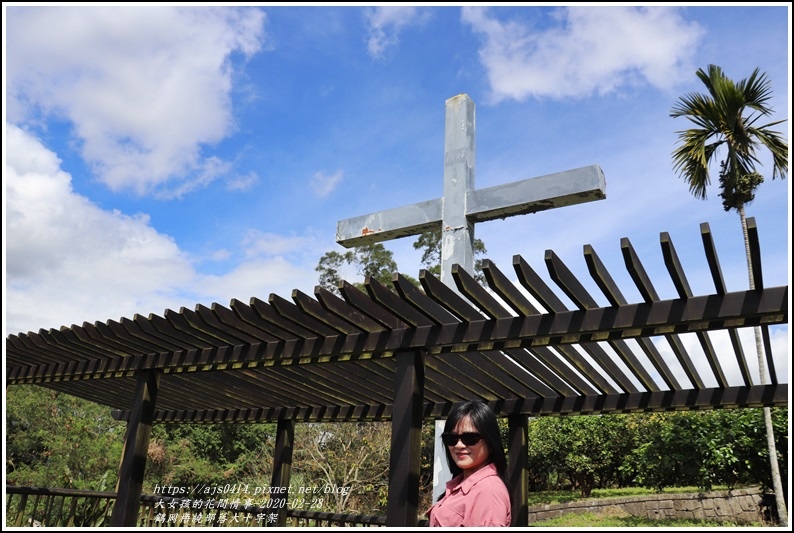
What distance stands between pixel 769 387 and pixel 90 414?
24019 millimetres

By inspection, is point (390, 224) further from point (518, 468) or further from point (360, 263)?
point (360, 263)

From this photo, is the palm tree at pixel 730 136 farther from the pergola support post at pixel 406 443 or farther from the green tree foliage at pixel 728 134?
the pergola support post at pixel 406 443

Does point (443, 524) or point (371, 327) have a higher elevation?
point (371, 327)

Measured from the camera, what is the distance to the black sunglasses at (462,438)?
307 centimetres

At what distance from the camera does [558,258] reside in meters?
3.82

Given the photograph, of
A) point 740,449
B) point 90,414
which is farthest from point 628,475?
point 90,414

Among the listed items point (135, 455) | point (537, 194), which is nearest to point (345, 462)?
point (135, 455)

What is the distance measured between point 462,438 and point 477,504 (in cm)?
34

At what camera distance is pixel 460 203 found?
6277 millimetres

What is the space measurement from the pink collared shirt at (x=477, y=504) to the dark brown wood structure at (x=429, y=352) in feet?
4.55

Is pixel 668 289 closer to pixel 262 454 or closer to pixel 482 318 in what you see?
pixel 482 318

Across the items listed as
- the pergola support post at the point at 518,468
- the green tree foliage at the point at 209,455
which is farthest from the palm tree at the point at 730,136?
the green tree foliage at the point at 209,455

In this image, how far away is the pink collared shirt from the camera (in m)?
2.80

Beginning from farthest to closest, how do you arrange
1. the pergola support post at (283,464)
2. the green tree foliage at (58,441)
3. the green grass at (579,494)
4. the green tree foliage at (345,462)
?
the green tree foliage at (58,441) < the green tree foliage at (345,462) < the green grass at (579,494) < the pergola support post at (283,464)
